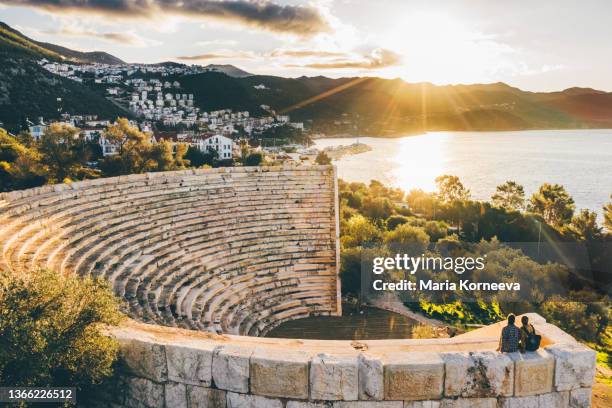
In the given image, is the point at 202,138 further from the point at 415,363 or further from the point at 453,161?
the point at 453,161

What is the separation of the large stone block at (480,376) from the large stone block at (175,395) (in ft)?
8.70

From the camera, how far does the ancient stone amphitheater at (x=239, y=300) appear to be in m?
4.29

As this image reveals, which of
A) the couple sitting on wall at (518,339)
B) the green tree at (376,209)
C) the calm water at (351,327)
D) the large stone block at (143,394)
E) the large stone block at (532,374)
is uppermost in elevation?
the couple sitting on wall at (518,339)

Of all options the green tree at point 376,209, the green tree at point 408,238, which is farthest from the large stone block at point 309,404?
the green tree at point 376,209

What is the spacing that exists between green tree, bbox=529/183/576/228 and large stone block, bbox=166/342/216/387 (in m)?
32.9

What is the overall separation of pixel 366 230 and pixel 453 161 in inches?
3201

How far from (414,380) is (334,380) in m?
0.77

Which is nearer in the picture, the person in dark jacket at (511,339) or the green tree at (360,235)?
the person in dark jacket at (511,339)

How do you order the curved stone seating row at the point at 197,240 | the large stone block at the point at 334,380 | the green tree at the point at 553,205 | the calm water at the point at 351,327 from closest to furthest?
the large stone block at the point at 334,380 < the curved stone seating row at the point at 197,240 < the calm water at the point at 351,327 < the green tree at the point at 553,205

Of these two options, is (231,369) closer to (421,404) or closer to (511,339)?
(421,404)

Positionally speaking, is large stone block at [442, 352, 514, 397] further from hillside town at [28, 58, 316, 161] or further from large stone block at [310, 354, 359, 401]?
hillside town at [28, 58, 316, 161]

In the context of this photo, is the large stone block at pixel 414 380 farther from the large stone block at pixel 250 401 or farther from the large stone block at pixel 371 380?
the large stone block at pixel 250 401

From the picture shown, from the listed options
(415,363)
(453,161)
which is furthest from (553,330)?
(453,161)

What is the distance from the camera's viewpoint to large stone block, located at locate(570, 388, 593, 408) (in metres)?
4.48
